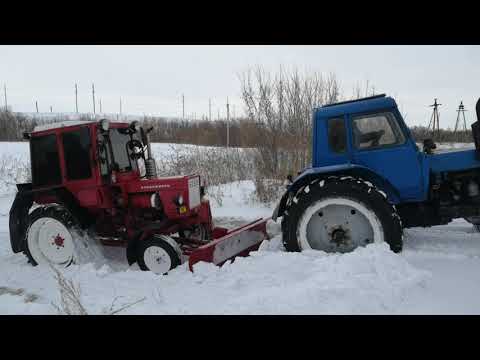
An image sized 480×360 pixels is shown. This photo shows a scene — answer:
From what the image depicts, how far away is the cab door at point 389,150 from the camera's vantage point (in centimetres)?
430

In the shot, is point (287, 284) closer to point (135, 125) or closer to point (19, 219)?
point (135, 125)

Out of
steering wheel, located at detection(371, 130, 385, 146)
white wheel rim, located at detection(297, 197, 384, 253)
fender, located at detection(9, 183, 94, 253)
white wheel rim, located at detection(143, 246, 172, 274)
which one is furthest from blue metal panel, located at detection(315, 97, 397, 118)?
fender, located at detection(9, 183, 94, 253)

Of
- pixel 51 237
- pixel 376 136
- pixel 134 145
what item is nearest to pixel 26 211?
pixel 51 237

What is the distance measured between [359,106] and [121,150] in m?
3.25

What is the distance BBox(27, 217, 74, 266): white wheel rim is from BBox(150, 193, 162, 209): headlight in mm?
1213

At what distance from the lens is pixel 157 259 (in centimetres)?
443

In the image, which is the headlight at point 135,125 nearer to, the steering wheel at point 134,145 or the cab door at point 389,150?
the steering wheel at point 134,145

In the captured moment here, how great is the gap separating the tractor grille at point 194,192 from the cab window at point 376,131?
2.19 metres

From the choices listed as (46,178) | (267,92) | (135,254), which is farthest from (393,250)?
(267,92)

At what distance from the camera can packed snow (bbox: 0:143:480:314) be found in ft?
9.81

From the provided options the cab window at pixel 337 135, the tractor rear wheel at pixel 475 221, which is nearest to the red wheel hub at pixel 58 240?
the cab window at pixel 337 135

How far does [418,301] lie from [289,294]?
105 centimetres

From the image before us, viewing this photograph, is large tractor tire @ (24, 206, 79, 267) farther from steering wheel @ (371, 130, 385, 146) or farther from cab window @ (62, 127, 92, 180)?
steering wheel @ (371, 130, 385, 146)

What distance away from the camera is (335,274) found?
3.41m
